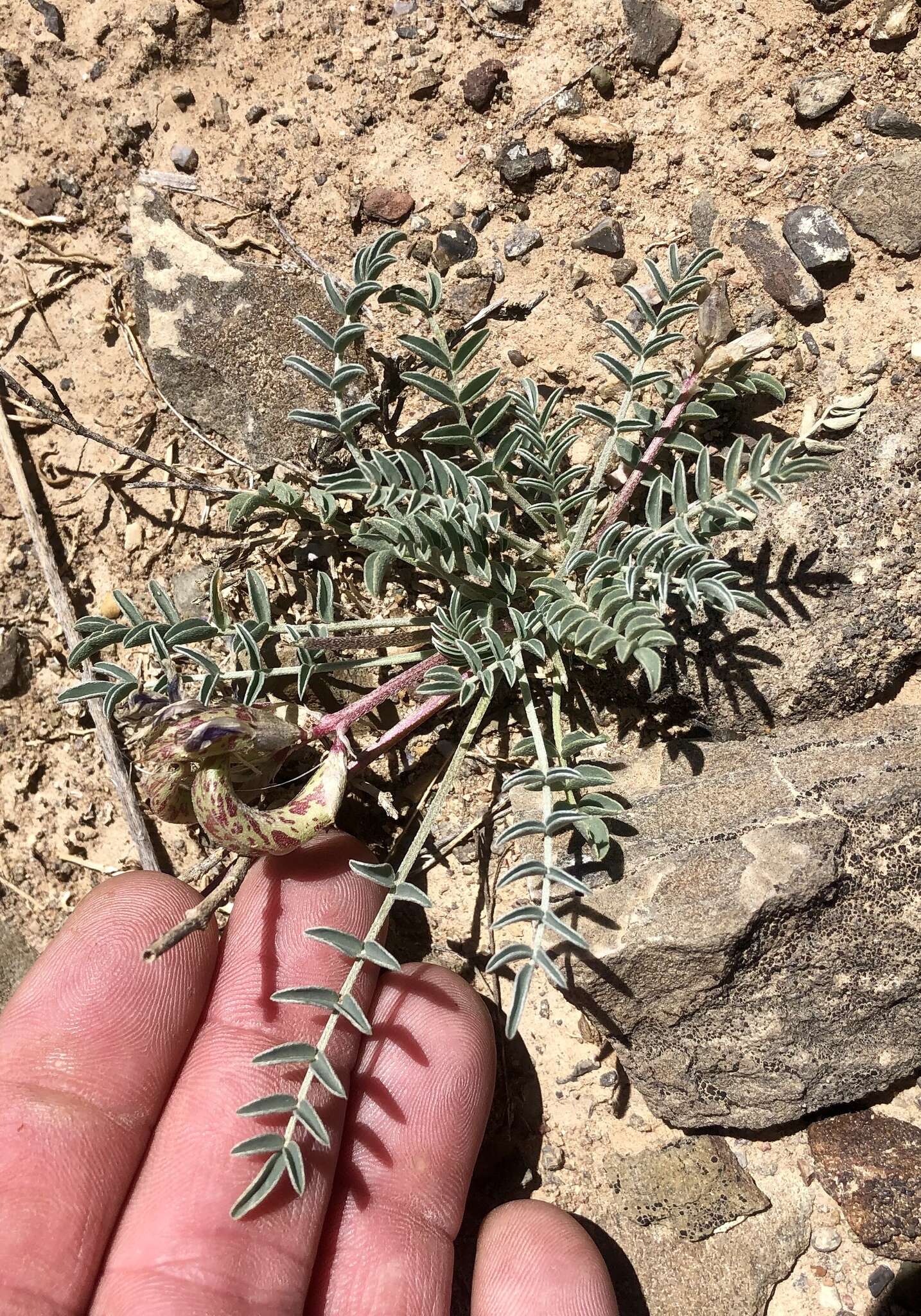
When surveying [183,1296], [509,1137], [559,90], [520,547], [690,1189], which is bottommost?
[690,1189]

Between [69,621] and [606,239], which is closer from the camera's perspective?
[606,239]

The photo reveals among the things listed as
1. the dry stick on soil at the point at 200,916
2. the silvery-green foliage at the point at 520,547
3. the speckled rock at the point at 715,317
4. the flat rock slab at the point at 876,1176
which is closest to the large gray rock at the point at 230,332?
the silvery-green foliage at the point at 520,547

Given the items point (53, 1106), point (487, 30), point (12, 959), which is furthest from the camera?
point (12, 959)

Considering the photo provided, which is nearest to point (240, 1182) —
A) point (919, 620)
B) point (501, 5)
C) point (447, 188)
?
point (919, 620)

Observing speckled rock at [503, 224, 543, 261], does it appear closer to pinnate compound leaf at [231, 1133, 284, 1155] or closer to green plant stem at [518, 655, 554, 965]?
green plant stem at [518, 655, 554, 965]

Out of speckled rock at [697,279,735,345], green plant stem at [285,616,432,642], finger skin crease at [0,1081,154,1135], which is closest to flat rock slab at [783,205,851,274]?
speckled rock at [697,279,735,345]

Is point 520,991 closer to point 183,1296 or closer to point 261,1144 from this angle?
point 261,1144

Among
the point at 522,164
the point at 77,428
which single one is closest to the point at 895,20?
the point at 522,164

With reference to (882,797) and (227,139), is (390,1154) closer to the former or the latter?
(882,797)
